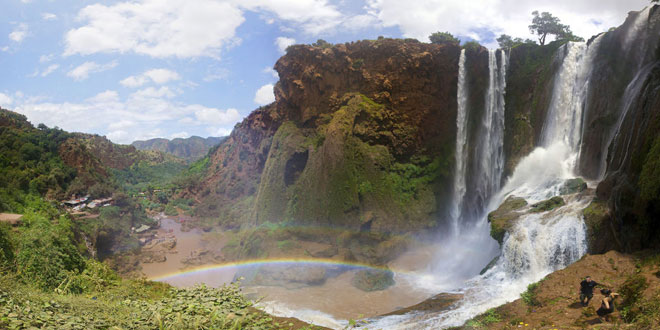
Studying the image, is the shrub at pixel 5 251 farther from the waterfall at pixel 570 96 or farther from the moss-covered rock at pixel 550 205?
the waterfall at pixel 570 96

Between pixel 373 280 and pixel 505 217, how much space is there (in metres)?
7.67

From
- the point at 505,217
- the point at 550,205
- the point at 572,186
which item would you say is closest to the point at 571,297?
the point at 550,205

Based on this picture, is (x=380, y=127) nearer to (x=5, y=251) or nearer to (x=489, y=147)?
(x=489, y=147)

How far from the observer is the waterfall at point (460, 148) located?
90.3 ft

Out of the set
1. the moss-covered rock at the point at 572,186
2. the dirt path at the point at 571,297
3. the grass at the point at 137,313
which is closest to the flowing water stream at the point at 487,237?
the moss-covered rock at the point at 572,186

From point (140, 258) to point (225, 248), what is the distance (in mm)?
6508

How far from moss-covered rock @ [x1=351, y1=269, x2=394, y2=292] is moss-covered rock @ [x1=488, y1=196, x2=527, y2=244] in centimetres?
643

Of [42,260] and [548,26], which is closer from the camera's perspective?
[42,260]

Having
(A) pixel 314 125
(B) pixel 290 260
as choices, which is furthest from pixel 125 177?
(B) pixel 290 260

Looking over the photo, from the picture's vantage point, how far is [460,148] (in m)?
28.5

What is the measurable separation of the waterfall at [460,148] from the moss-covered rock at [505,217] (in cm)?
793

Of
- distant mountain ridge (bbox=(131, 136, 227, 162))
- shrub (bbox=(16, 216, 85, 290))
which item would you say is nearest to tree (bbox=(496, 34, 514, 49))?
shrub (bbox=(16, 216, 85, 290))

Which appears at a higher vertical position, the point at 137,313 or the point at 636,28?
the point at 636,28

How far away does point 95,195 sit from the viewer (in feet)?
114
